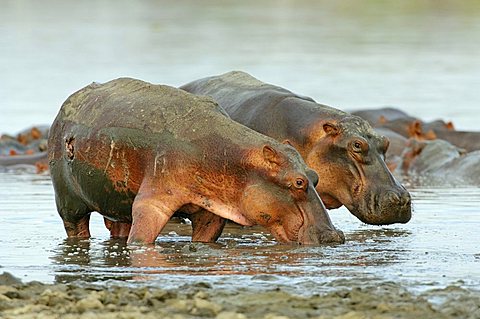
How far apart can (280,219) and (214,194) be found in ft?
1.54

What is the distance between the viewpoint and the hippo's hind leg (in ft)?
36.1

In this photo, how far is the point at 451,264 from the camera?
9359mm

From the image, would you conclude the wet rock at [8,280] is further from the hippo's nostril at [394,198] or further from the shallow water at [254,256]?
the hippo's nostril at [394,198]

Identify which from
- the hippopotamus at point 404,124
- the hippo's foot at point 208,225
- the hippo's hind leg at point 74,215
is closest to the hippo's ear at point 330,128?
the hippo's foot at point 208,225

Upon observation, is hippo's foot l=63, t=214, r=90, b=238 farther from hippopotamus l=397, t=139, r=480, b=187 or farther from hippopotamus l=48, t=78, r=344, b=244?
hippopotamus l=397, t=139, r=480, b=187

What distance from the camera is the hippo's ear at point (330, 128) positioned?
1120cm

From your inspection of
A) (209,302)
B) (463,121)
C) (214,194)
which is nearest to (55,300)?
(209,302)

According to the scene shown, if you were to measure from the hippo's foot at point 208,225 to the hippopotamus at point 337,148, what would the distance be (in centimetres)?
103

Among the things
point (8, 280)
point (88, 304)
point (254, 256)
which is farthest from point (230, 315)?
point (254, 256)

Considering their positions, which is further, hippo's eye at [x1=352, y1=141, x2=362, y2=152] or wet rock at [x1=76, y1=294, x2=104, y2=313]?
hippo's eye at [x1=352, y1=141, x2=362, y2=152]

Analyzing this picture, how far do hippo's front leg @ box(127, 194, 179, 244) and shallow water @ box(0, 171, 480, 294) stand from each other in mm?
140

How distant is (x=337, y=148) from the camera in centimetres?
1113

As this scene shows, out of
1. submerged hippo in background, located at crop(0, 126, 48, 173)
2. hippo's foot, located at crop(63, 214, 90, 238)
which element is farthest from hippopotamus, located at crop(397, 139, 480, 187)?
hippo's foot, located at crop(63, 214, 90, 238)

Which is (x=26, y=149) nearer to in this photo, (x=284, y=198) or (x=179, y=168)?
(x=179, y=168)
